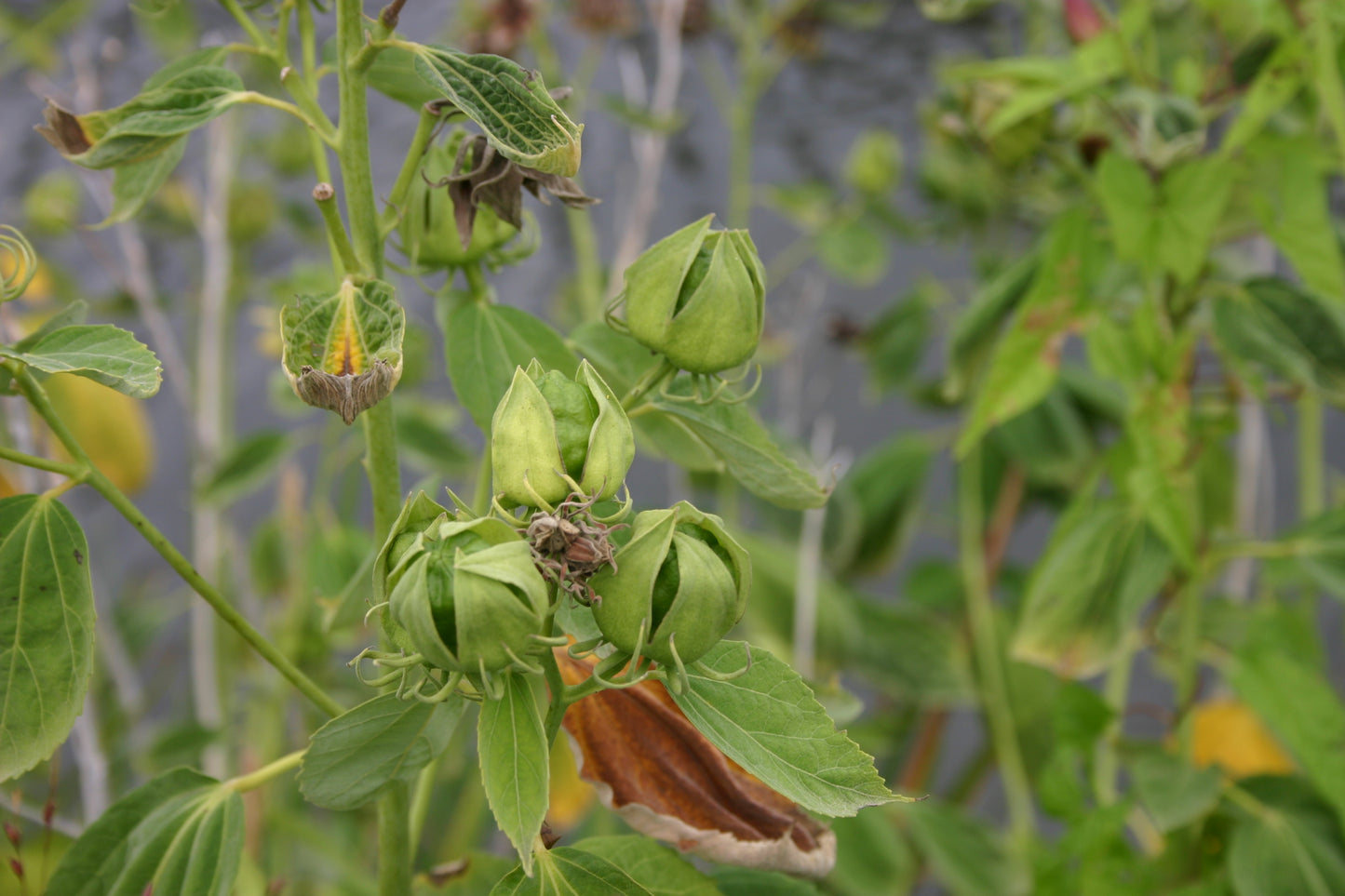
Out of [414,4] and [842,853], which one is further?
[414,4]

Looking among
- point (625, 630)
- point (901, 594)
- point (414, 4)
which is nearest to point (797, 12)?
point (414, 4)

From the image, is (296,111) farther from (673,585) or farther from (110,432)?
(110,432)

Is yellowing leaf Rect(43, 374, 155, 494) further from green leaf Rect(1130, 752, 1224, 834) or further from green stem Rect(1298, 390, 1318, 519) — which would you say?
green stem Rect(1298, 390, 1318, 519)

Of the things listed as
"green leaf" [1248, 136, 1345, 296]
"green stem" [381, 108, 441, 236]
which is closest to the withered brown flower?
"green stem" [381, 108, 441, 236]

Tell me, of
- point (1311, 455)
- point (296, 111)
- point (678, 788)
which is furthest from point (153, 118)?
point (1311, 455)

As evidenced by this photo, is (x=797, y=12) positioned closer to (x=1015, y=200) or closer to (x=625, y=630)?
(x=1015, y=200)

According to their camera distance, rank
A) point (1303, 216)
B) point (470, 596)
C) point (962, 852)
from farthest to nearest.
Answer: point (962, 852)
point (1303, 216)
point (470, 596)

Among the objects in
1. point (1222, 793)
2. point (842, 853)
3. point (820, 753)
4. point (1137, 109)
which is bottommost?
point (842, 853)
